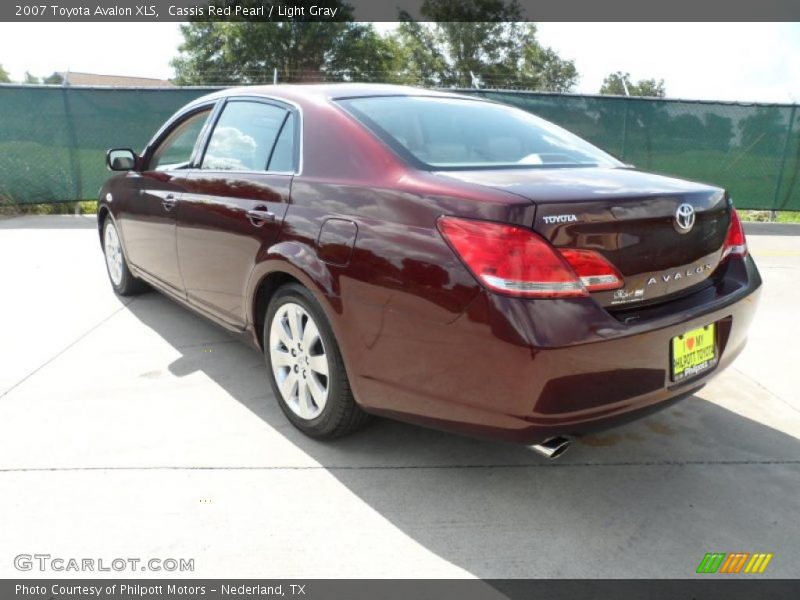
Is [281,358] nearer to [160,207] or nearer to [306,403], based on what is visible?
[306,403]

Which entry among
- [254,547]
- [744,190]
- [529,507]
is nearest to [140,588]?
[254,547]

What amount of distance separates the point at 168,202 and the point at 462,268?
246cm

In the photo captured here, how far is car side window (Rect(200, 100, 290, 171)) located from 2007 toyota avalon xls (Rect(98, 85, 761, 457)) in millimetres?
16

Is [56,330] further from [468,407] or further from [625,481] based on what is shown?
[625,481]

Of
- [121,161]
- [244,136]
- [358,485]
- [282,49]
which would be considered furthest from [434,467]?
[282,49]

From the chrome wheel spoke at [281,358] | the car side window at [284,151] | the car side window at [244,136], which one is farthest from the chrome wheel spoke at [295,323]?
the car side window at [244,136]

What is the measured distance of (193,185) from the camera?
358 centimetres

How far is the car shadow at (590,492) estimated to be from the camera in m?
2.18

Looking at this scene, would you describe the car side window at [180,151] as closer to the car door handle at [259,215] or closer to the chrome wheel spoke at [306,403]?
the car door handle at [259,215]

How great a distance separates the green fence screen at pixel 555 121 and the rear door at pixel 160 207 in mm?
6111

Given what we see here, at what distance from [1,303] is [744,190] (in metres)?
10.4

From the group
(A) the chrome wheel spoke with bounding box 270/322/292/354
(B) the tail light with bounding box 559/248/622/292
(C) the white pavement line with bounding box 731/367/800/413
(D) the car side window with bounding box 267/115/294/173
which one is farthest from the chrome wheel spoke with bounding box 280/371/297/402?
(C) the white pavement line with bounding box 731/367/800/413

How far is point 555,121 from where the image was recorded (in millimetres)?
9852

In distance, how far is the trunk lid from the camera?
81.1 inches
